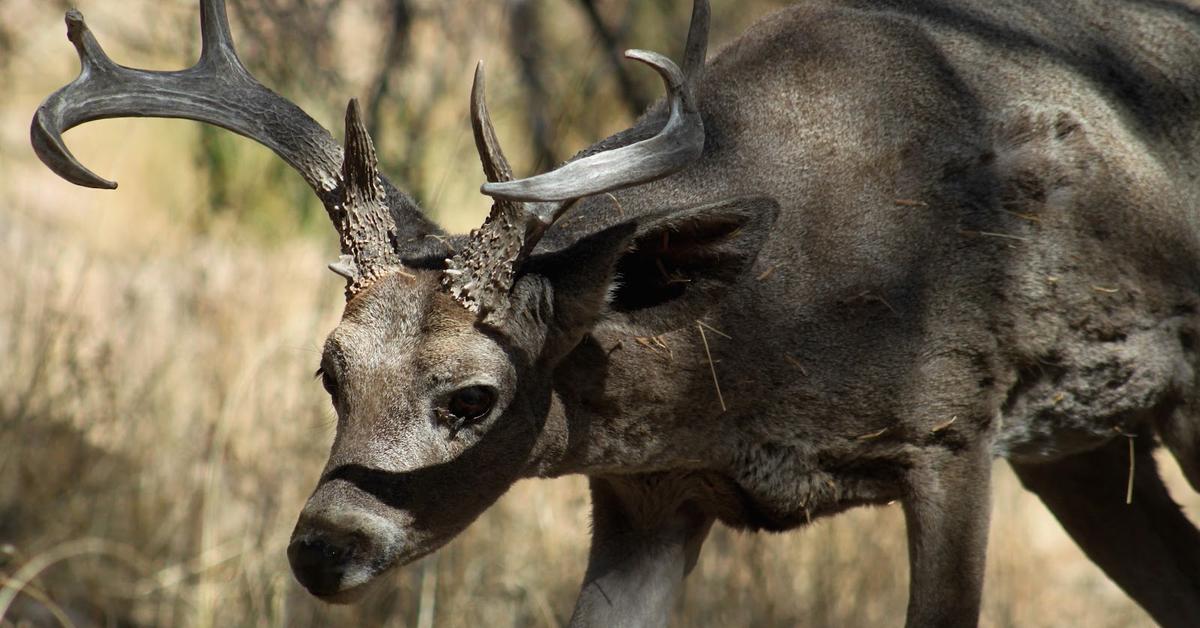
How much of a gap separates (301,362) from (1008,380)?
4.25 m

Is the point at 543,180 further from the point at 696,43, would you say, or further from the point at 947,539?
the point at 947,539

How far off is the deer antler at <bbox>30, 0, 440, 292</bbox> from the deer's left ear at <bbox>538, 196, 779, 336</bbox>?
0.51m

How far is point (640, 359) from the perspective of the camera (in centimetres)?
431

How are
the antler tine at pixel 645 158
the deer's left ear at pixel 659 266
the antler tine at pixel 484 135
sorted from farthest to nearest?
the deer's left ear at pixel 659 266
the antler tine at pixel 484 135
the antler tine at pixel 645 158

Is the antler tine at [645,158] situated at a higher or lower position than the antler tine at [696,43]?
lower

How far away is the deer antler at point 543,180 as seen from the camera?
355cm

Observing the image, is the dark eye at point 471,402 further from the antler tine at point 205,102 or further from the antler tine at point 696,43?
the antler tine at point 696,43

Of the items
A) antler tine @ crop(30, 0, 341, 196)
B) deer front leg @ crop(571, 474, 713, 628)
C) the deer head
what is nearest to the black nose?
the deer head

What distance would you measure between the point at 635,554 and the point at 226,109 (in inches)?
74.4

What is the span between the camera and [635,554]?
16.0ft

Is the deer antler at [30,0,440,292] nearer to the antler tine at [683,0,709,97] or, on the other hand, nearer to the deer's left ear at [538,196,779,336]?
the deer's left ear at [538,196,779,336]

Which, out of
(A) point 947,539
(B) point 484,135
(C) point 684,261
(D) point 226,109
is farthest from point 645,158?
(A) point 947,539

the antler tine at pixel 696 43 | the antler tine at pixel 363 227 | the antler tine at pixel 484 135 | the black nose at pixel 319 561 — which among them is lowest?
the black nose at pixel 319 561

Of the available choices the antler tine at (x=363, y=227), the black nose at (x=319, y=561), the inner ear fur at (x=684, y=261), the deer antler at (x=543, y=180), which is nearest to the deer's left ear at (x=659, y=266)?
the inner ear fur at (x=684, y=261)
